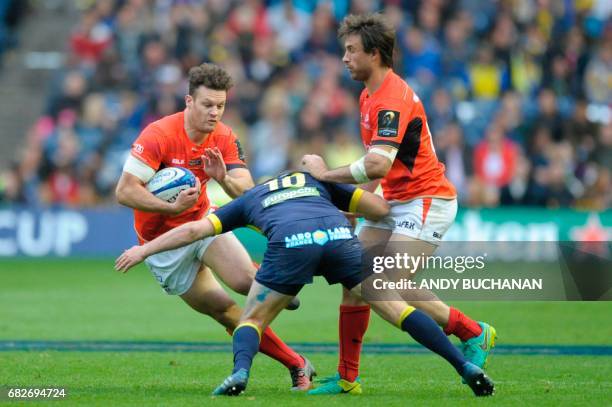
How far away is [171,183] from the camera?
9.11 m

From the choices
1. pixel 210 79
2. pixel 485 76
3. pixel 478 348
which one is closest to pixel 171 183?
pixel 210 79

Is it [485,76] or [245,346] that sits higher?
[485,76]

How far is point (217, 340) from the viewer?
473 inches

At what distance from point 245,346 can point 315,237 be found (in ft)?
2.83

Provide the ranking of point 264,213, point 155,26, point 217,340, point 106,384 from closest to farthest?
1. point 264,213
2. point 106,384
3. point 217,340
4. point 155,26

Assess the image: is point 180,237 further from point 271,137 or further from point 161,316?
point 271,137

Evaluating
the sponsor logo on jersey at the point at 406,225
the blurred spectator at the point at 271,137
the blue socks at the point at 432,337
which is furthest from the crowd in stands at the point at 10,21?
the blue socks at the point at 432,337

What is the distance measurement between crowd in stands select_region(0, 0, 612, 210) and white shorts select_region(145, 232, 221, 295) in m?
10.9

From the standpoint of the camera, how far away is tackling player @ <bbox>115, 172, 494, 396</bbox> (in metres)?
7.87

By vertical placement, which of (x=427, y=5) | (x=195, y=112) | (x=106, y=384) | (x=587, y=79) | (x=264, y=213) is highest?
(x=427, y=5)

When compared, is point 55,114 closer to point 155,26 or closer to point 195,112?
point 155,26

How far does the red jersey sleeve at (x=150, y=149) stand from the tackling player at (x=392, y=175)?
1.35 metres

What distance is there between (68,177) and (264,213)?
1397 cm

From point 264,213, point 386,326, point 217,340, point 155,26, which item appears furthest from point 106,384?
point 155,26
